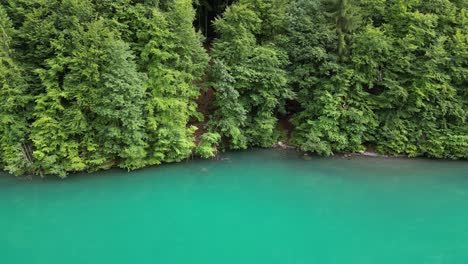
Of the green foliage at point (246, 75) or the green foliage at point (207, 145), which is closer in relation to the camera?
the green foliage at point (207, 145)

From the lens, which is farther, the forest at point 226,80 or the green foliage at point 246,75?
the green foliage at point 246,75

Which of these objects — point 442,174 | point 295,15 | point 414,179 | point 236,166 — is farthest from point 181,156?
point 442,174

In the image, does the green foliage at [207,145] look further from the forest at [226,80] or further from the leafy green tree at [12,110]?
the leafy green tree at [12,110]

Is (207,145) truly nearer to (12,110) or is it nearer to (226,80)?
(226,80)

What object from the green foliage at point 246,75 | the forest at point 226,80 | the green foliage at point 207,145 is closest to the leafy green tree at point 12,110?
the forest at point 226,80

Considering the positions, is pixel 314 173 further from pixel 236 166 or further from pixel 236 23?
pixel 236 23

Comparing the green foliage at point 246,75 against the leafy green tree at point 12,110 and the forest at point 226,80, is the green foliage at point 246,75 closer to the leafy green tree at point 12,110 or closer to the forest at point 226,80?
the forest at point 226,80

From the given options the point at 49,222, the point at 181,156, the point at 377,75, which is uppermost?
the point at 377,75

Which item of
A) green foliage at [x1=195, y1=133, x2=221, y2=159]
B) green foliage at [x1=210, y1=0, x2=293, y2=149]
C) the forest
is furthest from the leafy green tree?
green foliage at [x1=210, y1=0, x2=293, y2=149]

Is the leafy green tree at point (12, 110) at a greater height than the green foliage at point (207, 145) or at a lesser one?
greater
